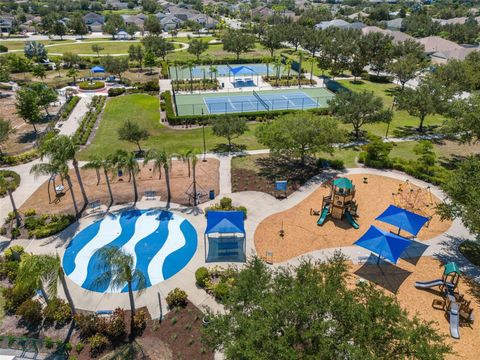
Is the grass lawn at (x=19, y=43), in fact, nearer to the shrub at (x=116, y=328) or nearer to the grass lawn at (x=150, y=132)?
the grass lawn at (x=150, y=132)

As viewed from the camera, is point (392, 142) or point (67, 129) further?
point (67, 129)

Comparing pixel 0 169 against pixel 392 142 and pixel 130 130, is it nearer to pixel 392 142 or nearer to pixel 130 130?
pixel 130 130

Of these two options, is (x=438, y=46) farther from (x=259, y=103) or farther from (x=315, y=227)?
(x=315, y=227)

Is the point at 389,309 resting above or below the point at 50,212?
above

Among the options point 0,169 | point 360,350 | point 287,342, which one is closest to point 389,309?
point 360,350

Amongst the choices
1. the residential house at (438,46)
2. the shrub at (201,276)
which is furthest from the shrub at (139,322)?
the residential house at (438,46)

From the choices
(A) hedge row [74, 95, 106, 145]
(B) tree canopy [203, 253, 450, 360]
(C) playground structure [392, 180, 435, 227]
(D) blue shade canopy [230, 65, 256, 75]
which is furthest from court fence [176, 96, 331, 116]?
(B) tree canopy [203, 253, 450, 360]

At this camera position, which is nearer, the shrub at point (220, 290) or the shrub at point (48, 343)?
the shrub at point (48, 343)
